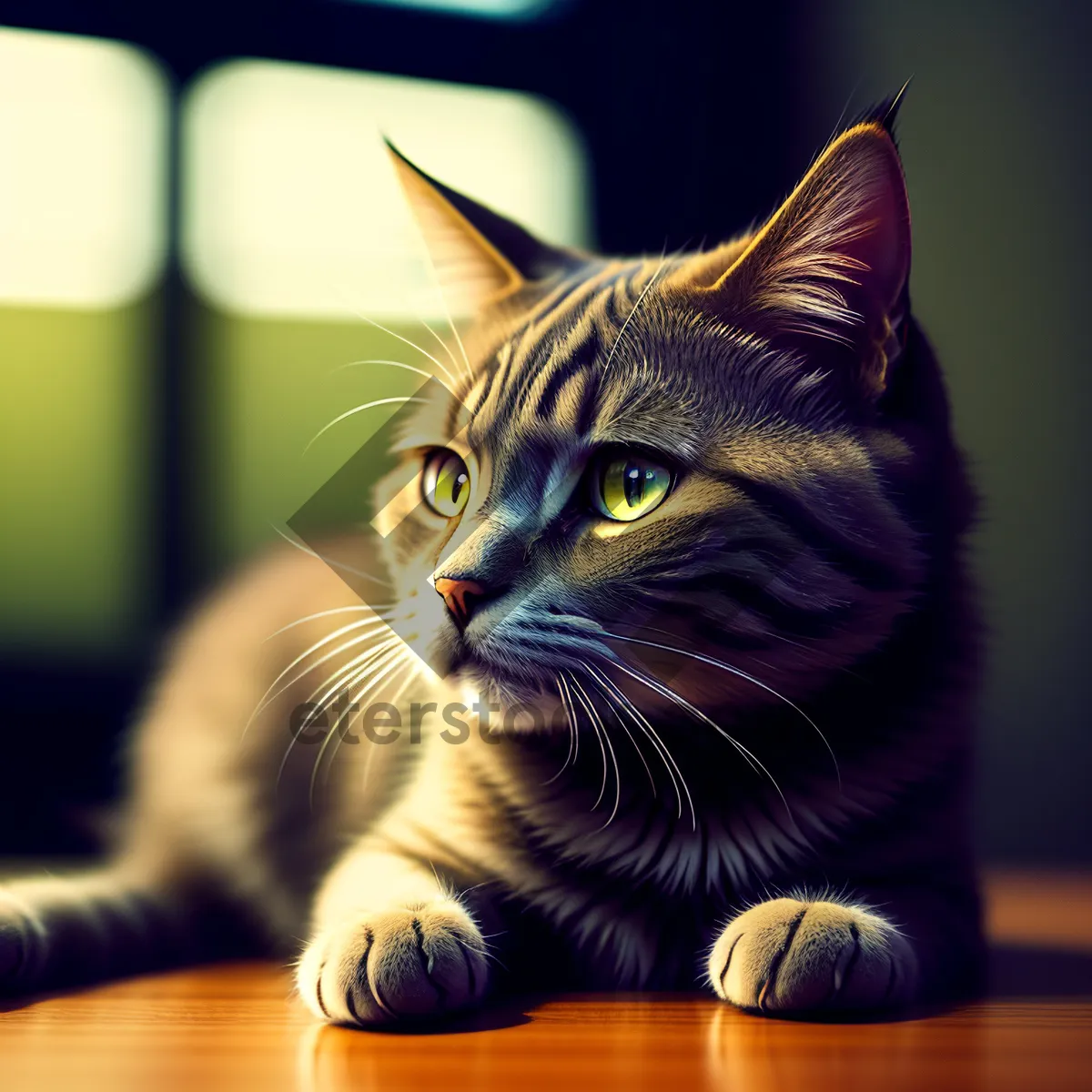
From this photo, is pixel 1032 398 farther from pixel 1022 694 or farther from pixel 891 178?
pixel 891 178

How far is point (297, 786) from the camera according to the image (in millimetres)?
1094

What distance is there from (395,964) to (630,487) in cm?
38

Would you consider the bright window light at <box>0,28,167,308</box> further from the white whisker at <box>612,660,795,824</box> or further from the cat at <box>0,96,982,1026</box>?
the white whisker at <box>612,660,795,824</box>

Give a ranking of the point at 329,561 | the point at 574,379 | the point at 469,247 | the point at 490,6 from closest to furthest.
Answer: the point at 574,379
the point at 469,247
the point at 329,561
the point at 490,6

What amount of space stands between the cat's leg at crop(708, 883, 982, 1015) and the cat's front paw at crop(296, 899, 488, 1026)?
0.18 meters

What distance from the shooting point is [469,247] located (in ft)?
3.47

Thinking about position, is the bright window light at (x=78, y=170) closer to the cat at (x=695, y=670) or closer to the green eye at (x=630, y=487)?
the cat at (x=695, y=670)

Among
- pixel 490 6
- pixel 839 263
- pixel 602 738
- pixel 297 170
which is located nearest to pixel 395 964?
pixel 602 738

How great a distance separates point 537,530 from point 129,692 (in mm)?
817

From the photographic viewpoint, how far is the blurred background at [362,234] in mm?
1509

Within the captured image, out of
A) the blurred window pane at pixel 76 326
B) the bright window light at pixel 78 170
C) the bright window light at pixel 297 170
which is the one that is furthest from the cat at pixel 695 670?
the bright window light at pixel 78 170

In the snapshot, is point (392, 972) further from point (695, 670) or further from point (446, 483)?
point (446, 483)

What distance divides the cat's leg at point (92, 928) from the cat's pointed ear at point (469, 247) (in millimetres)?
640

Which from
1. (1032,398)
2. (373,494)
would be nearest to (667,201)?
(1032,398)
